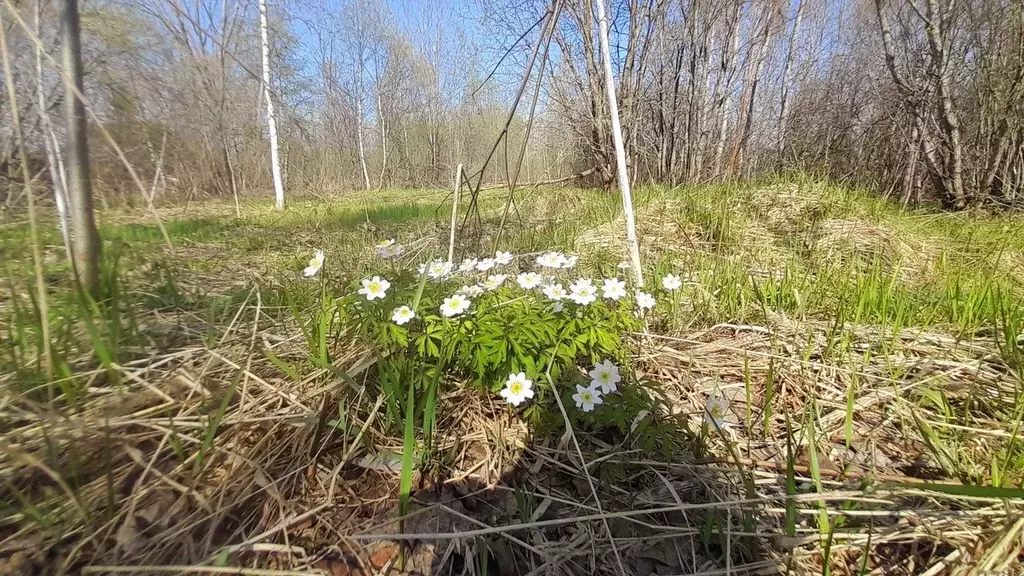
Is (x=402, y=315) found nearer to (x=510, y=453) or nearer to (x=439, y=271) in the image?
(x=439, y=271)

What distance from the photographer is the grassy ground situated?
0.80 metres

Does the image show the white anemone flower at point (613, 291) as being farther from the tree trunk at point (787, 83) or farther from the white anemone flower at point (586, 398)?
the tree trunk at point (787, 83)

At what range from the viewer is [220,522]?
830mm

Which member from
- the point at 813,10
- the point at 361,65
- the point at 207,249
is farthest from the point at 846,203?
the point at 361,65

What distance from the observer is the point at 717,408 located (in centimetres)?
113

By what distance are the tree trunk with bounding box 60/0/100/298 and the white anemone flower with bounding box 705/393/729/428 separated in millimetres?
2004

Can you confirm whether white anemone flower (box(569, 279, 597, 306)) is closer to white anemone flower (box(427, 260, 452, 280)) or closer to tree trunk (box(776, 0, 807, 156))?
white anemone flower (box(427, 260, 452, 280))

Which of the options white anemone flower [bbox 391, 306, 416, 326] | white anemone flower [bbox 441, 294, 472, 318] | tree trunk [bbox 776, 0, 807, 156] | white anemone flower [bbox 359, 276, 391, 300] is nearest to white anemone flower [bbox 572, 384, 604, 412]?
white anemone flower [bbox 441, 294, 472, 318]

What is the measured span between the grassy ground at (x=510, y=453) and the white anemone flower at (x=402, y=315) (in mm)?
195

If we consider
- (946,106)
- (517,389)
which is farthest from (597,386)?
(946,106)

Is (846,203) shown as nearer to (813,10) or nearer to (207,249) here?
(207,249)

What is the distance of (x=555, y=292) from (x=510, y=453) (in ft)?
1.66

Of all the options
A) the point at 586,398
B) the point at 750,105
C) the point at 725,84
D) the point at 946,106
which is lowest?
the point at 586,398

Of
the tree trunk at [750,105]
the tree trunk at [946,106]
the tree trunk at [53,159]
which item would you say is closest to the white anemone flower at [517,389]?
the tree trunk at [53,159]
